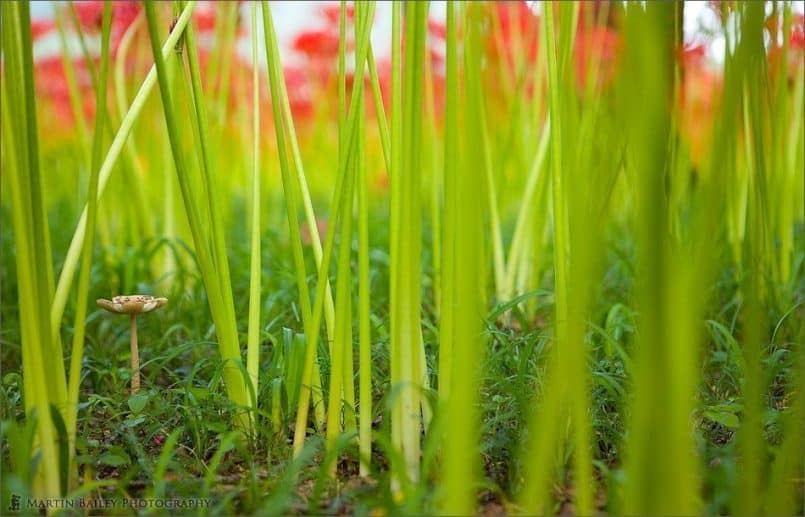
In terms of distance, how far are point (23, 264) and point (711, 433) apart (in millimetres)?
797

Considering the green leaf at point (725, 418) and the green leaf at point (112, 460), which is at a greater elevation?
the green leaf at point (112, 460)

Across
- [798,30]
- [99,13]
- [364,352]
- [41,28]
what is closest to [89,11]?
[99,13]

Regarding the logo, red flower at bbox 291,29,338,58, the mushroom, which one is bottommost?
the logo

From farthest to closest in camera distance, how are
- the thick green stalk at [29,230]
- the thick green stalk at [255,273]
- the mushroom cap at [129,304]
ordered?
the mushroom cap at [129,304] < the thick green stalk at [255,273] < the thick green stalk at [29,230]

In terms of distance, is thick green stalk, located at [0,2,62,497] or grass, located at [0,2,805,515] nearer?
grass, located at [0,2,805,515]

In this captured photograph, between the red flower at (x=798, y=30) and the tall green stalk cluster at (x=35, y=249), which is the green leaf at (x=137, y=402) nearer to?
the tall green stalk cluster at (x=35, y=249)

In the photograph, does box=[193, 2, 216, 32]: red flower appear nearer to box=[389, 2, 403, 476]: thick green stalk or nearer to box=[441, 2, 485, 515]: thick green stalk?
box=[389, 2, 403, 476]: thick green stalk

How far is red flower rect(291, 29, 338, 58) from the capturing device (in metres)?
2.94

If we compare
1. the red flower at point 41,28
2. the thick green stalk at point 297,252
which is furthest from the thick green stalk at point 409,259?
the red flower at point 41,28

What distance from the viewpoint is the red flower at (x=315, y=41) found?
116 inches

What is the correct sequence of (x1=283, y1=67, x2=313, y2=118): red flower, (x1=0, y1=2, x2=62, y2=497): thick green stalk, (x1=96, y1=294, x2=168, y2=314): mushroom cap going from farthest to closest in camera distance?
1. (x1=283, y1=67, x2=313, y2=118): red flower
2. (x1=96, y1=294, x2=168, y2=314): mushroom cap
3. (x1=0, y1=2, x2=62, y2=497): thick green stalk

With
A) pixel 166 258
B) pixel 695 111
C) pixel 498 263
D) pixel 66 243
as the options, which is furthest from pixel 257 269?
pixel 695 111

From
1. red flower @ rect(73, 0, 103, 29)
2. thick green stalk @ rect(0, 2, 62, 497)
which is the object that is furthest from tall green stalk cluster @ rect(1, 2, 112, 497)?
red flower @ rect(73, 0, 103, 29)

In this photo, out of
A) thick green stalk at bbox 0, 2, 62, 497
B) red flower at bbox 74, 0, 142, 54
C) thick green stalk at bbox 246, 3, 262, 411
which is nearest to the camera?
thick green stalk at bbox 0, 2, 62, 497
